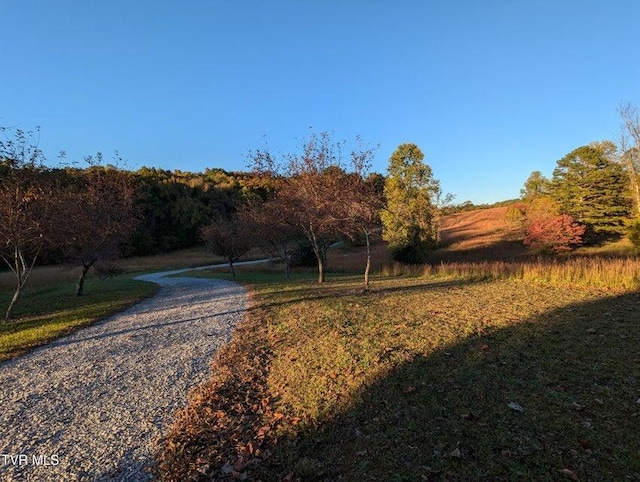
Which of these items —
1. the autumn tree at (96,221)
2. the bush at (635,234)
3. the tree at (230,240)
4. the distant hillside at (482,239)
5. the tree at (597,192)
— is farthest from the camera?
the distant hillside at (482,239)

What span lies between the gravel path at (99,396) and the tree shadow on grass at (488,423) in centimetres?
151

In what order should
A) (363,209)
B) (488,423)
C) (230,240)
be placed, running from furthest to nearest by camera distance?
1. (230,240)
2. (363,209)
3. (488,423)

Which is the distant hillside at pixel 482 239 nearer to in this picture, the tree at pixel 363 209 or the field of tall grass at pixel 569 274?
the field of tall grass at pixel 569 274

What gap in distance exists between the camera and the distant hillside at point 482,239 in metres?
35.8

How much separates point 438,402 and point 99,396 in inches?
161

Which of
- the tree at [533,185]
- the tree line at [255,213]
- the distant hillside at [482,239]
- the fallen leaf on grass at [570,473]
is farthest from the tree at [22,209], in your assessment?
the tree at [533,185]

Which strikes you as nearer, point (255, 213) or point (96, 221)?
point (96, 221)

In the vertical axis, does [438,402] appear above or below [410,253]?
below

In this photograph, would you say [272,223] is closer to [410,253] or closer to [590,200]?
[410,253]

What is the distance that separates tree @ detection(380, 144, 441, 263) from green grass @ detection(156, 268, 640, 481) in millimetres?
21750

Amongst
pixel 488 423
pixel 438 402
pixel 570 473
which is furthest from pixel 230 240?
pixel 570 473

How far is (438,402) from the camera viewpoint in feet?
13.1

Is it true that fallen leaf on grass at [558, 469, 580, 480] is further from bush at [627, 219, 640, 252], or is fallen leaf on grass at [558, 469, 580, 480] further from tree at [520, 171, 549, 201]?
tree at [520, 171, 549, 201]

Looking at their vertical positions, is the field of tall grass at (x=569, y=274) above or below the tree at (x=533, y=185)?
below
